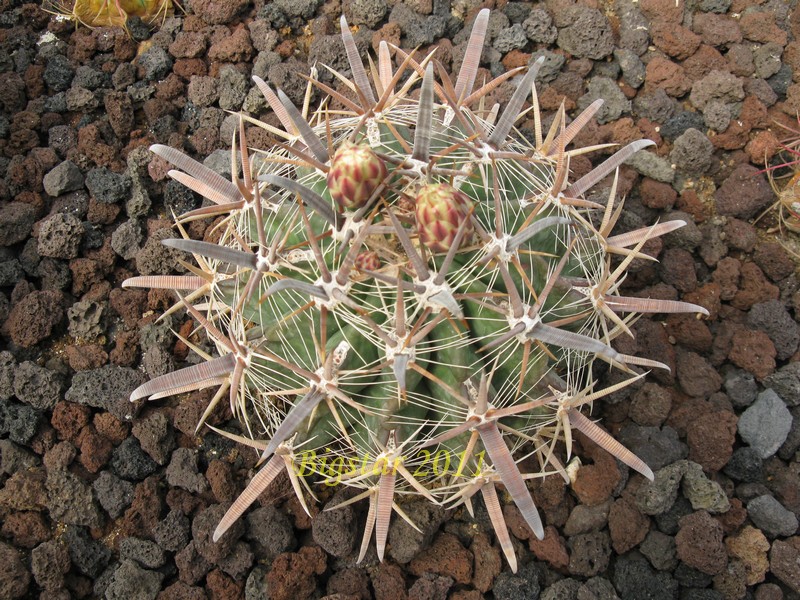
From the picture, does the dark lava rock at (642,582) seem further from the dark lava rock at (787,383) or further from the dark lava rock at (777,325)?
the dark lava rock at (777,325)

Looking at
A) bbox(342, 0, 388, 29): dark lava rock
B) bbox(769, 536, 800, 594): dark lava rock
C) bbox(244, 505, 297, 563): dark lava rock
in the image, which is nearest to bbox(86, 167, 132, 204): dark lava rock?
bbox(342, 0, 388, 29): dark lava rock

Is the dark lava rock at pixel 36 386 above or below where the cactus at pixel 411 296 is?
below

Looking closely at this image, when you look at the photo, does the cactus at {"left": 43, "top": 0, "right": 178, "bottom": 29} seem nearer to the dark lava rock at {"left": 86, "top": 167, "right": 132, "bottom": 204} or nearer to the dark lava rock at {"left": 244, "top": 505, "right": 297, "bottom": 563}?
the dark lava rock at {"left": 86, "top": 167, "right": 132, "bottom": 204}

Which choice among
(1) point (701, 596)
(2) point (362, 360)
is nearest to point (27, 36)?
(2) point (362, 360)

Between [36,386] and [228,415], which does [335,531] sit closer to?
[228,415]

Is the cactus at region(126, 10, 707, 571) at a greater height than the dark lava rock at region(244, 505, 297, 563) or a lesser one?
greater

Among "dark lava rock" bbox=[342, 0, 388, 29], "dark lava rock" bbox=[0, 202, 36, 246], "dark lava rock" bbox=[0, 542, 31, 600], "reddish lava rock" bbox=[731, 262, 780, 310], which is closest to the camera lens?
"dark lava rock" bbox=[0, 542, 31, 600]

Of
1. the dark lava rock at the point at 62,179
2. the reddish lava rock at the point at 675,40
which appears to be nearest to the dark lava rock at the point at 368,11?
the reddish lava rock at the point at 675,40
